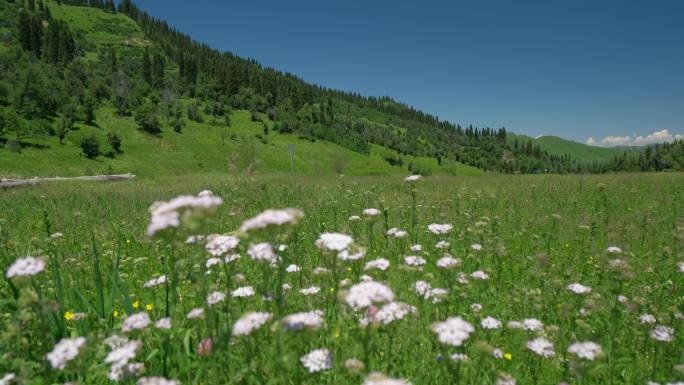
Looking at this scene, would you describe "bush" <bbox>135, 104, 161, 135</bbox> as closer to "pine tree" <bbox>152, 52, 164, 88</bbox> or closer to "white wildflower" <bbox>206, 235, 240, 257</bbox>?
"pine tree" <bbox>152, 52, 164, 88</bbox>

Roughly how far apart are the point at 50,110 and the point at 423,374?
70.3 metres

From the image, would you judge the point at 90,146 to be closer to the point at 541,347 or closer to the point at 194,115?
the point at 194,115

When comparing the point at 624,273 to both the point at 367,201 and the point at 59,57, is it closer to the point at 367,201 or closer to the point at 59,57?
the point at 367,201

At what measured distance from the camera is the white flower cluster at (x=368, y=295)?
6.70ft

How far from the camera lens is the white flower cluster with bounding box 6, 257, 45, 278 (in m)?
2.06

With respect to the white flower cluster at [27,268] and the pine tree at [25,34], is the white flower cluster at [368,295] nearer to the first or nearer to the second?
the white flower cluster at [27,268]

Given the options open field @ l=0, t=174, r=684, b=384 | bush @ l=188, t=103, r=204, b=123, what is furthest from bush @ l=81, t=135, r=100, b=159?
open field @ l=0, t=174, r=684, b=384

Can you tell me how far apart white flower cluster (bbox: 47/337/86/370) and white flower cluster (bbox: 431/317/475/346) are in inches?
79.6

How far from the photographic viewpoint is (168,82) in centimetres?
10019

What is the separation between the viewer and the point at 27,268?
2.11 m

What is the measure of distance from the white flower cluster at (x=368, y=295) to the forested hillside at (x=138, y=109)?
297 inches

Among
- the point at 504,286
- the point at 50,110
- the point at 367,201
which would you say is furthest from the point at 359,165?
the point at 504,286

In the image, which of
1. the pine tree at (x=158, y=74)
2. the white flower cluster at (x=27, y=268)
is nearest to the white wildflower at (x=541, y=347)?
the white flower cluster at (x=27, y=268)

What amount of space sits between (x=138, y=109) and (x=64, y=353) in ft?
230
